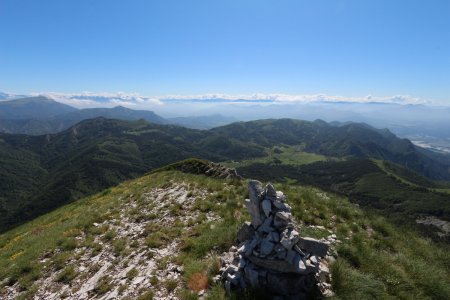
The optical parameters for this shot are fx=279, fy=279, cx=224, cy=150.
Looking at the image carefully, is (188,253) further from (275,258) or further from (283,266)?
(283,266)

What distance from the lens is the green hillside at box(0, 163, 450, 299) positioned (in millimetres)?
10430

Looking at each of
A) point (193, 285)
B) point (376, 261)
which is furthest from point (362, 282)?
point (193, 285)

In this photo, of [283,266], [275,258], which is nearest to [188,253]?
[275,258]

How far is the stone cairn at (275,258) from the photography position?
9188mm

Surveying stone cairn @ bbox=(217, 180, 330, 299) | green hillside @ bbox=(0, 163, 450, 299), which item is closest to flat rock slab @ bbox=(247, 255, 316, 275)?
stone cairn @ bbox=(217, 180, 330, 299)

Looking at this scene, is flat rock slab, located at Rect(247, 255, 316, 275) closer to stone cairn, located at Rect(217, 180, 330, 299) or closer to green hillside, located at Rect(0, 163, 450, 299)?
stone cairn, located at Rect(217, 180, 330, 299)

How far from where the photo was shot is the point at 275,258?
9.47 m

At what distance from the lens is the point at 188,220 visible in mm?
17672

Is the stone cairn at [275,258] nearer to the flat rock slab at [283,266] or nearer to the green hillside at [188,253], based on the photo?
the flat rock slab at [283,266]

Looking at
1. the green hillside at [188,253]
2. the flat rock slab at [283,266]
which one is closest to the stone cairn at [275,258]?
the flat rock slab at [283,266]

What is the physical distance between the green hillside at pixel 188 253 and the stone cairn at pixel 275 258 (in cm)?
77

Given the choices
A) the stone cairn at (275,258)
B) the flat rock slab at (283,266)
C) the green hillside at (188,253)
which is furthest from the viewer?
the green hillside at (188,253)

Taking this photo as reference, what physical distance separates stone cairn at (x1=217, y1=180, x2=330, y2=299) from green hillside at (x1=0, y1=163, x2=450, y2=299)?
0.77 meters

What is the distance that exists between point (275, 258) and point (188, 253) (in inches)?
211
